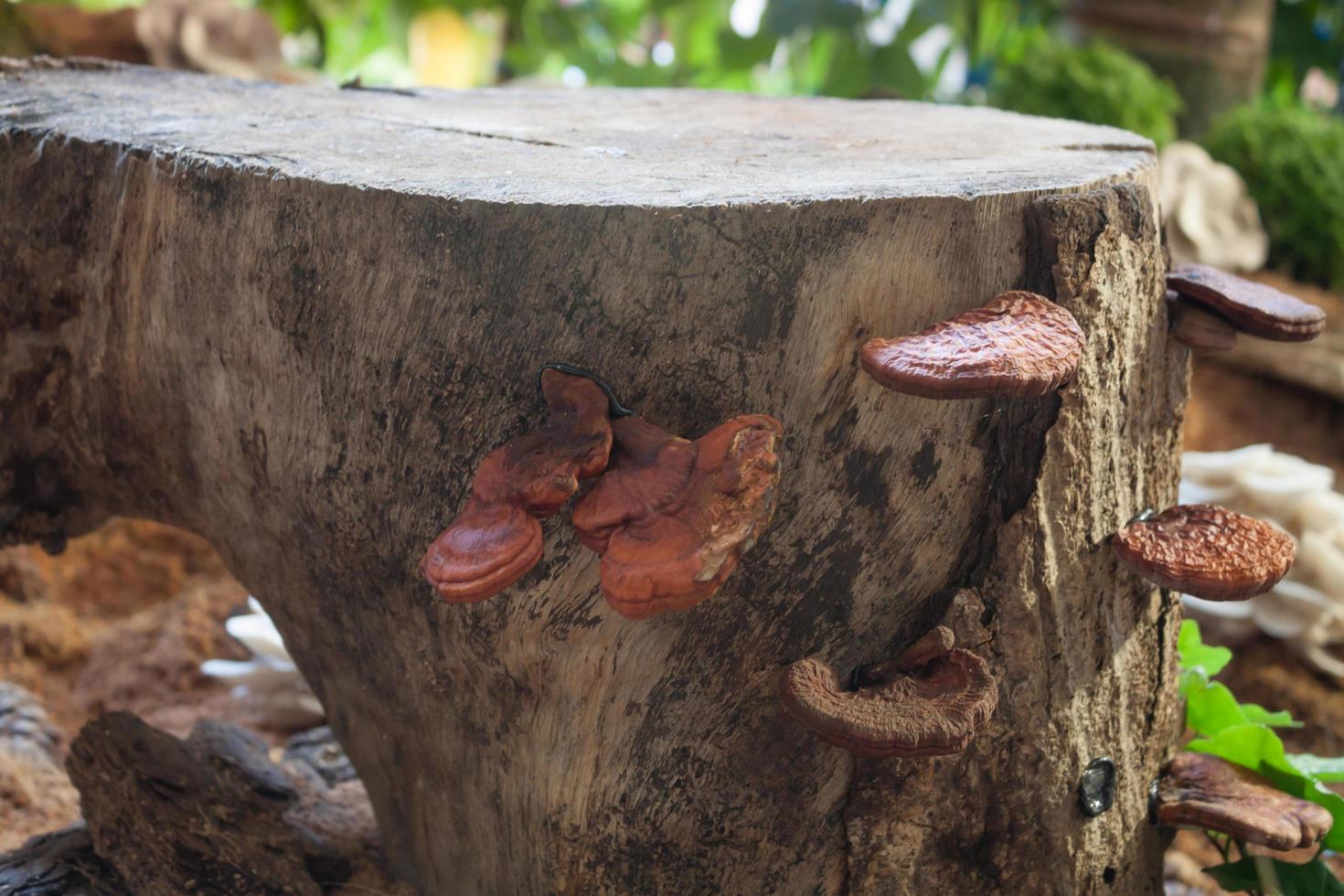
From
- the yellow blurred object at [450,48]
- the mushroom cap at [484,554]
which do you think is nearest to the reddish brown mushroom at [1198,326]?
the mushroom cap at [484,554]

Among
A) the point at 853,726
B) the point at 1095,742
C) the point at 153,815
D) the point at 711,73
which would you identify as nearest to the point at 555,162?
the point at 853,726

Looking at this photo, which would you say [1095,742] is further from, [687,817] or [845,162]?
[845,162]

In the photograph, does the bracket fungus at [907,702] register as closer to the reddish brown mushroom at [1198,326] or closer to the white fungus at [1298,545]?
the reddish brown mushroom at [1198,326]

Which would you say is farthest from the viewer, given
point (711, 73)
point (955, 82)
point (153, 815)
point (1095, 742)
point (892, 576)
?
point (955, 82)

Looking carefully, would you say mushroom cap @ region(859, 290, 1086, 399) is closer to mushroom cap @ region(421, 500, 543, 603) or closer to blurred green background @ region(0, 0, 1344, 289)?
mushroom cap @ region(421, 500, 543, 603)

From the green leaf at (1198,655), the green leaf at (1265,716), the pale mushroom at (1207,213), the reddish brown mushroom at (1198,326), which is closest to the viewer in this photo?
the reddish brown mushroom at (1198,326)

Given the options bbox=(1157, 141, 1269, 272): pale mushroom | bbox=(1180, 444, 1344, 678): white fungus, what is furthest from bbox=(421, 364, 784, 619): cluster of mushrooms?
bbox=(1157, 141, 1269, 272): pale mushroom

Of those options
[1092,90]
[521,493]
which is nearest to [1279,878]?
[521,493]
